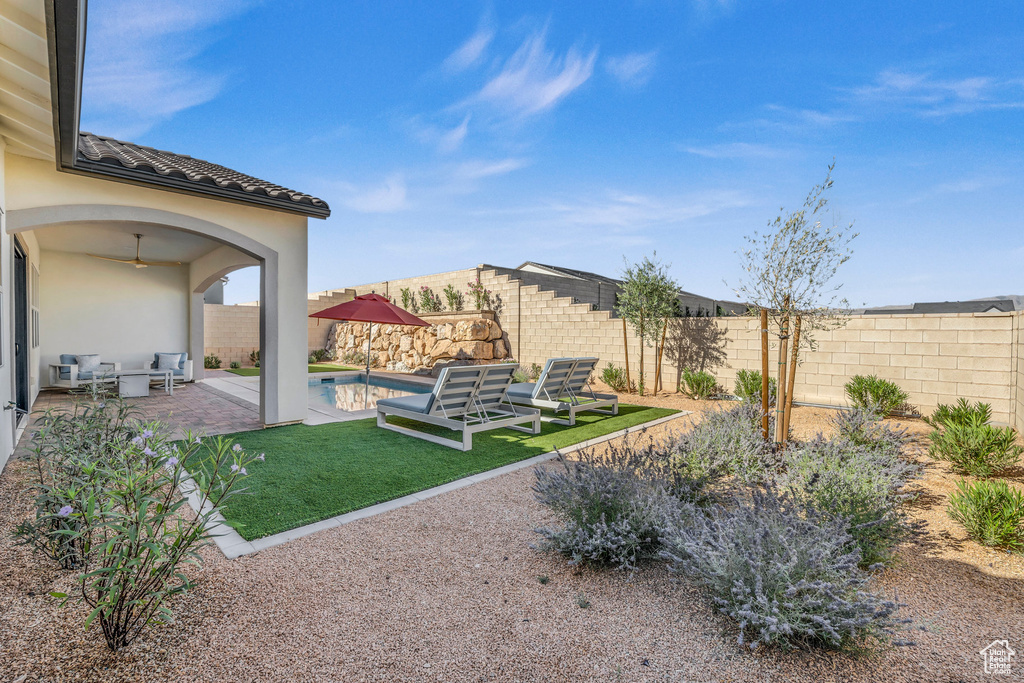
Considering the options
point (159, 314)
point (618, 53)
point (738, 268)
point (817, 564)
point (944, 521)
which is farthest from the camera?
point (159, 314)

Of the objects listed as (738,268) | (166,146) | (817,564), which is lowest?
(817,564)

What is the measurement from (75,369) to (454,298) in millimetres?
9853

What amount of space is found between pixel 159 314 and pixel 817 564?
1547 cm

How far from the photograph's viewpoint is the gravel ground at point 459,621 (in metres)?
1.98

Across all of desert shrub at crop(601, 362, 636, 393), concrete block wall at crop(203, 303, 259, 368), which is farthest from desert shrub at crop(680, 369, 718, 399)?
concrete block wall at crop(203, 303, 259, 368)

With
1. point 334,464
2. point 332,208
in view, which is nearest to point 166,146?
point 332,208

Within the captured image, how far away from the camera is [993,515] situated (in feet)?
10.4

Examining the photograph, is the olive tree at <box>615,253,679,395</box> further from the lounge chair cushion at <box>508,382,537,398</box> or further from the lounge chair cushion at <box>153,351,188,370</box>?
the lounge chair cushion at <box>153,351,188,370</box>

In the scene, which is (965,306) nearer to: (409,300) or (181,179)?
(409,300)

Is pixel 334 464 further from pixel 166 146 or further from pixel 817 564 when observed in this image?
pixel 166 146

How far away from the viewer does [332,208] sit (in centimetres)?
697

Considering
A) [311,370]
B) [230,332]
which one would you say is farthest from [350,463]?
[230,332]

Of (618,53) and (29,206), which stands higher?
(618,53)

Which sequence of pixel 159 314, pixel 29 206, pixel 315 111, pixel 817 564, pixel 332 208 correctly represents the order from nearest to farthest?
pixel 817 564 → pixel 29 206 → pixel 332 208 → pixel 315 111 → pixel 159 314
